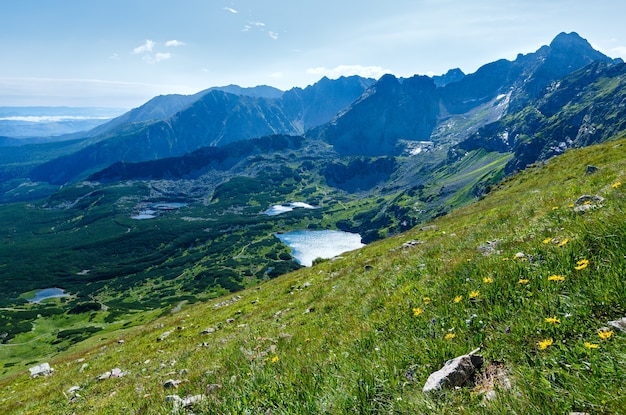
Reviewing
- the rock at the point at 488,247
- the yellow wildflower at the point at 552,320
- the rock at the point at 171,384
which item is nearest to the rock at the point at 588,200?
the rock at the point at 488,247

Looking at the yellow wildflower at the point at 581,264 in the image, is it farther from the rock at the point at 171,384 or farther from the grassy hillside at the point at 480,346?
the rock at the point at 171,384

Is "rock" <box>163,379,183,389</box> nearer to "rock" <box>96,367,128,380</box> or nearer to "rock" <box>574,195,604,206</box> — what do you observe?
"rock" <box>96,367,128,380</box>

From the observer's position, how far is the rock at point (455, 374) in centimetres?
411

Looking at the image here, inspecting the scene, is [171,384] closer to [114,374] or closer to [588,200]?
[114,374]

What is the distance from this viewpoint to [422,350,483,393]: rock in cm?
411

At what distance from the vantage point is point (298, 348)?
846cm

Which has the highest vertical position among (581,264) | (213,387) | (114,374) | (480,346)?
(581,264)

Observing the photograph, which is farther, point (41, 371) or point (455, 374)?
point (41, 371)

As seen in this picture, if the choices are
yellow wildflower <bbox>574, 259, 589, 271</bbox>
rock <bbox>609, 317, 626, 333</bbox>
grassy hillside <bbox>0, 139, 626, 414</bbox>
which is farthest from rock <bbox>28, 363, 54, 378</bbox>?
rock <bbox>609, 317, 626, 333</bbox>

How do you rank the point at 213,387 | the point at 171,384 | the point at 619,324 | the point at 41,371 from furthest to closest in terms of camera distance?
the point at 41,371, the point at 171,384, the point at 213,387, the point at 619,324

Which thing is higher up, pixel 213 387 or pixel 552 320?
pixel 552 320

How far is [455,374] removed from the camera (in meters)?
4.23

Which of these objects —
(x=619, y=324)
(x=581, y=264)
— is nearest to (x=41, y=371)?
(x=581, y=264)

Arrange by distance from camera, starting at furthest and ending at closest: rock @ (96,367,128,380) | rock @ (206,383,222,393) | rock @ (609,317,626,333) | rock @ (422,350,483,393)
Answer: rock @ (96,367,128,380)
rock @ (206,383,222,393)
rock @ (422,350,483,393)
rock @ (609,317,626,333)
